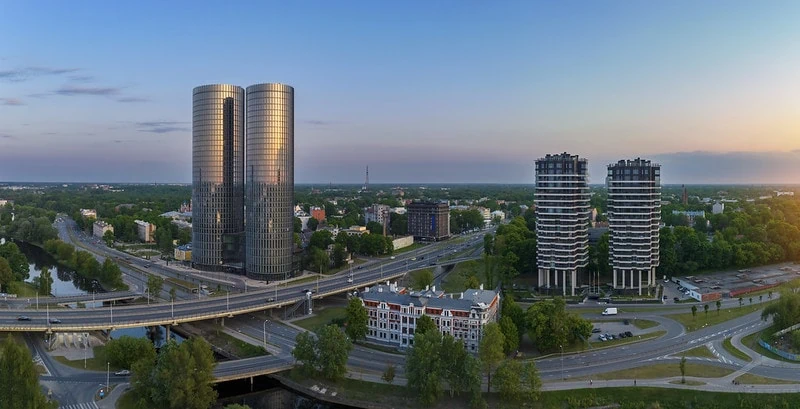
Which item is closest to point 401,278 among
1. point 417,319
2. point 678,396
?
point 417,319

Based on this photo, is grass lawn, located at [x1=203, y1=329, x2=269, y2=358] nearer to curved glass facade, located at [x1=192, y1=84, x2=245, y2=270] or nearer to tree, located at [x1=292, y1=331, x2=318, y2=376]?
tree, located at [x1=292, y1=331, x2=318, y2=376]

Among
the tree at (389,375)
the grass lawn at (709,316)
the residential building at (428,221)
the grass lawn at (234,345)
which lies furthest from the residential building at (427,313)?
the residential building at (428,221)

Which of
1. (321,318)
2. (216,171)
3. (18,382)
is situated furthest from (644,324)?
(216,171)

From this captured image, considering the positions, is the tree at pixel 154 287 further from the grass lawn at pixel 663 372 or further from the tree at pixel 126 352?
the grass lawn at pixel 663 372

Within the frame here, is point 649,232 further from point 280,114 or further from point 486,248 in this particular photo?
point 280,114

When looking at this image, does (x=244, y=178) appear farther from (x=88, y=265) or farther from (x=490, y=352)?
(x=490, y=352)

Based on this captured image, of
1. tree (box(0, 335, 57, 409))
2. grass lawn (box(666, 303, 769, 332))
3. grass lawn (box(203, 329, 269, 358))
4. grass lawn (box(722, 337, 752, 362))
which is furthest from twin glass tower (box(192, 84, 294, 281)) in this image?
grass lawn (box(722, 337, 752, 362))

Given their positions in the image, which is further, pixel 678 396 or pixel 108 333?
pixel 108 333
